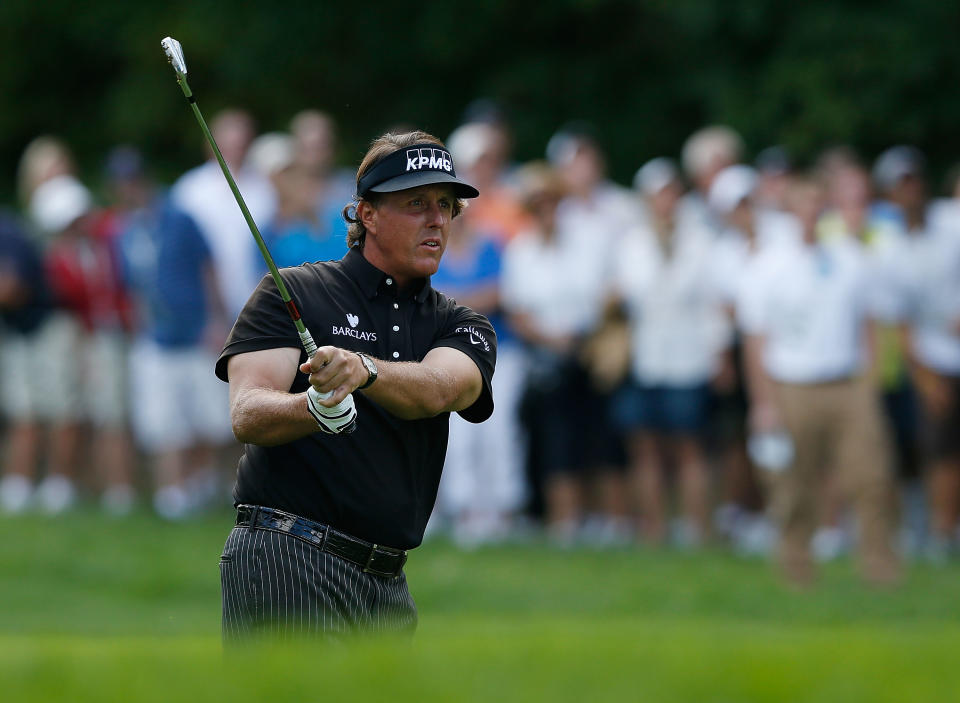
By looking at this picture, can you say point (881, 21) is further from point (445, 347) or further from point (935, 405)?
point (445, 347)

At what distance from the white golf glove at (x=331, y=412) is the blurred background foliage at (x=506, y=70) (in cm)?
1090

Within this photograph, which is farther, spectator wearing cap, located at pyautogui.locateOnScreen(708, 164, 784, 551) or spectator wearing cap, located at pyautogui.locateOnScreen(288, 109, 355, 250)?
spectator wearing cap, located at pyautogui.locateOnScreen(708, 164, 784, 551)

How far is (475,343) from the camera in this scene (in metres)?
6.18

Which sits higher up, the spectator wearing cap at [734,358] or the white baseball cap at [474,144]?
the white baseball cap at [474,144]

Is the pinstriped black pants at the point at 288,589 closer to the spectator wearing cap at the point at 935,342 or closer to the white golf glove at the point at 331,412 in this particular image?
the white golf glove at the point at 331,412

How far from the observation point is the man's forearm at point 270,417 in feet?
18.2

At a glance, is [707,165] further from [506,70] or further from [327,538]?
[327,538]

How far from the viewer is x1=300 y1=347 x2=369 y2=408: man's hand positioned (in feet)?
17.7

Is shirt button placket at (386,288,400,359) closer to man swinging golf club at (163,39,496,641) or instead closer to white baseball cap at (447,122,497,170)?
man swinging golf club at (163,39,496,641)

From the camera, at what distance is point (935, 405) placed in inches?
507

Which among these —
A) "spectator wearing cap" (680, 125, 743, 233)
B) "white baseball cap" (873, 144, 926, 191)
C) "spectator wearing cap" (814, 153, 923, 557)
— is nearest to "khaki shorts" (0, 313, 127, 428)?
"spectator wearing cap" (680, 125, 743, 233)

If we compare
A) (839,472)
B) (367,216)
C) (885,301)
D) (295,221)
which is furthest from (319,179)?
(367,216)

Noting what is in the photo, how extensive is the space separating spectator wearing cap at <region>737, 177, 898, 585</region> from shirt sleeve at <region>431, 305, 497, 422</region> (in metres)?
5.59

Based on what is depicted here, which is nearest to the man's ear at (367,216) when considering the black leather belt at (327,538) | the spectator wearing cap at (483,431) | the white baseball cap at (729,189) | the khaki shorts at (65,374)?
the black leather belt at (327,538)
